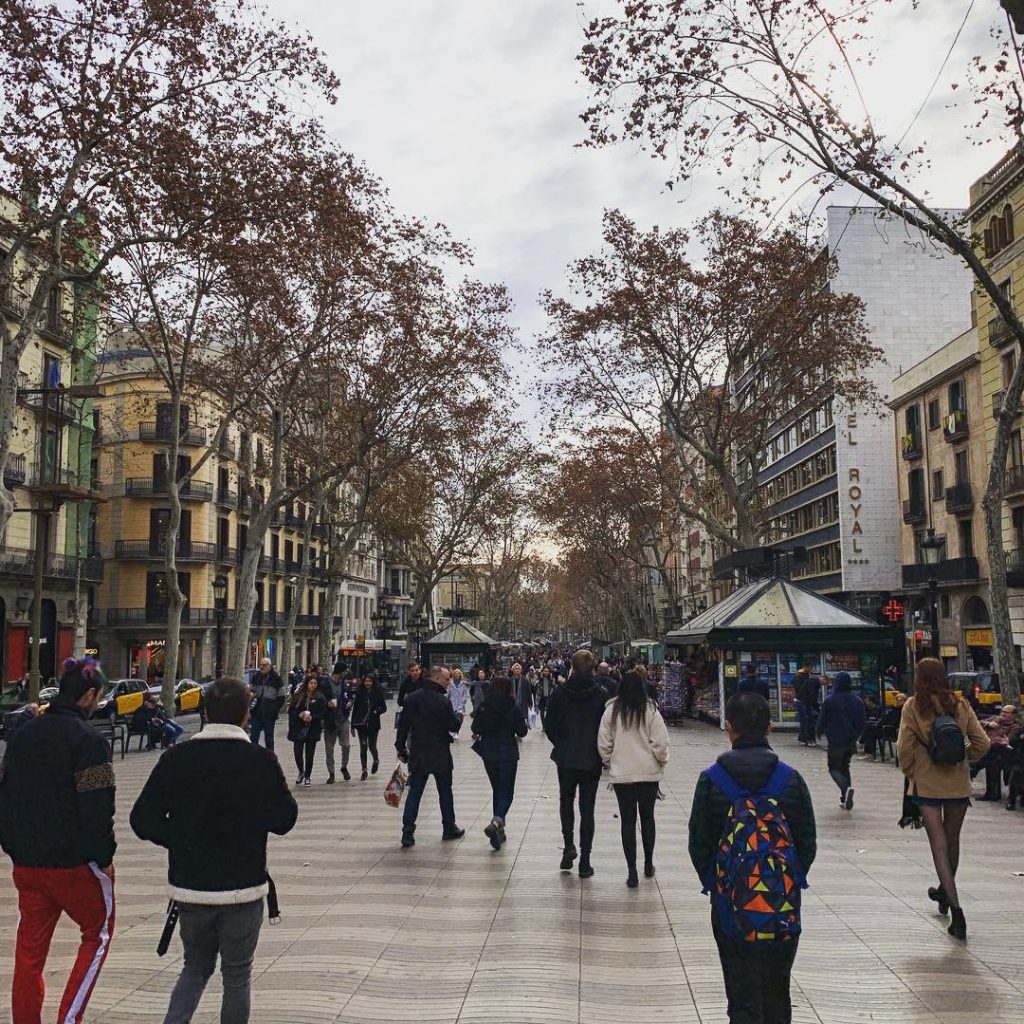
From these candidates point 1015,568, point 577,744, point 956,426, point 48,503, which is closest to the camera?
point 577,744

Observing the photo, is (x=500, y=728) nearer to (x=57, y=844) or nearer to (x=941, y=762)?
(x=941, y=762)

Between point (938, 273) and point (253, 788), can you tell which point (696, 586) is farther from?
point (253, 788)

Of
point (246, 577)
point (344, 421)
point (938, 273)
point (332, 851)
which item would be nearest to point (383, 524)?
point (344, 421)

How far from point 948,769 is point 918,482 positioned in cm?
3908

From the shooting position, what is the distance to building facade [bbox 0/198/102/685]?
109 ft

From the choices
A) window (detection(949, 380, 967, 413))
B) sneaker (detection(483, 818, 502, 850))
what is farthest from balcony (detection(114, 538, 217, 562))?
sneaker (detection(483, 818, 502, 850))

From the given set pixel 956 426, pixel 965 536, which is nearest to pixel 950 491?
pixel 965 536

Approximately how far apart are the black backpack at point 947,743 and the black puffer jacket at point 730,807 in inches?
116

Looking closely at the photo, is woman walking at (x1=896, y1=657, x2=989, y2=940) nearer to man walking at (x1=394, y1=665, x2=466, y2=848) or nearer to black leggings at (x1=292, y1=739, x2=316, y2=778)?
man walking at (x1=394, y1=665, x2=466, y2=848)

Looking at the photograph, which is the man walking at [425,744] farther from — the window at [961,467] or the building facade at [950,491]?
the window at [961,467]

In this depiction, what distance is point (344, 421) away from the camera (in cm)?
3197

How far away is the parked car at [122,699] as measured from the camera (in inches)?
1037

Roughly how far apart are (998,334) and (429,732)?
29.4 m

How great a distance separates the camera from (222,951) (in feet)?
13.0
